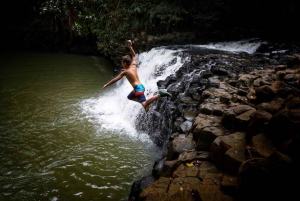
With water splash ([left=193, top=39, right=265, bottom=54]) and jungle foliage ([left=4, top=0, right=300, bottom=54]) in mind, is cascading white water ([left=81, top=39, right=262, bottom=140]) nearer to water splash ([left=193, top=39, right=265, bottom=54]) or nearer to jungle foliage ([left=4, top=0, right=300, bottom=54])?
water splash ([left=193, top=39, right=265, bottom=54])

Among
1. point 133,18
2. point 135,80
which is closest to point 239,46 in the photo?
point 133,18

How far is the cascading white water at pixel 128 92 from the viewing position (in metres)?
6.78

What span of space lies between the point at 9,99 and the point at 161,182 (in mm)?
7283

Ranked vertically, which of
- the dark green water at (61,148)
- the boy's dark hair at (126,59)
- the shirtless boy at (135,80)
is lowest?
the dark green water at (61,148)

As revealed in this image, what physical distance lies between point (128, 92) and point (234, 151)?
6.85m

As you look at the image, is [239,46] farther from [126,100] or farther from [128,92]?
[126,100]

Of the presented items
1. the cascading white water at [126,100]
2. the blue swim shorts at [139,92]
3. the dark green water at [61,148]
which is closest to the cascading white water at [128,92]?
the cascading white water at [126,100]

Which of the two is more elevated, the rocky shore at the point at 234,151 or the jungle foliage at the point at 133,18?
the jungle foliage at the point at 133,18

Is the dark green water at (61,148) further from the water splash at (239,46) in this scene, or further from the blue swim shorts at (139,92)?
the water splash at (239,46)

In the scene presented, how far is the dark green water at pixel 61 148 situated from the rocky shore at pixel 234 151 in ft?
2.82

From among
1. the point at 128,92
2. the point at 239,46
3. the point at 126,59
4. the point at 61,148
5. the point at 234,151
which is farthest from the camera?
the point at 239,46

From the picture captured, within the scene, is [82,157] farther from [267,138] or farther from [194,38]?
[194,38]

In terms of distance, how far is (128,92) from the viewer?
935 centimetres

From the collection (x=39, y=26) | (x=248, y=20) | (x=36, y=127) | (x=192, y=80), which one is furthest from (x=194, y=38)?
(x=39, y=26)
